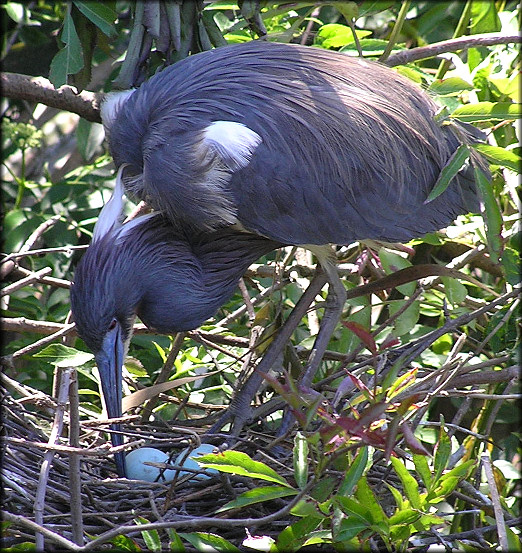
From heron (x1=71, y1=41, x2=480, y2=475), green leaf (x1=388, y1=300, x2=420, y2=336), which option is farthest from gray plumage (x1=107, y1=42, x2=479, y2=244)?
green leaf (x1=388, y1=300, x2=420, y2=336)

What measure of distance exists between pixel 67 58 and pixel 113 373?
0.86 m

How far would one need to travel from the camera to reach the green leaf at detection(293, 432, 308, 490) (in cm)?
144

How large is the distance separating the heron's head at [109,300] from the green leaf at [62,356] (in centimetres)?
18

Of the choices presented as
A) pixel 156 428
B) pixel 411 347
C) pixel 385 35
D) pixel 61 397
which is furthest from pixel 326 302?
pixel 385 35

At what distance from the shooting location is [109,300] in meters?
2.16

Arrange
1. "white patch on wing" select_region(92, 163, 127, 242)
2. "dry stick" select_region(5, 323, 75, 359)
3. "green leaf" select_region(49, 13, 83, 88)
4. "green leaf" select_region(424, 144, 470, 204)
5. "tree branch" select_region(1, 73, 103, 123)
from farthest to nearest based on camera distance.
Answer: "tree branch" select_region(1, 73, 103, 123)
"white patch on wing" select_region(92, 163, 127, 242)
"dry stick" select_region(5, 323, 75, 359)
"green leaf" select_region(49, 13, 83, 88)
"green leaf" select_region(424, 144, 470, 204)

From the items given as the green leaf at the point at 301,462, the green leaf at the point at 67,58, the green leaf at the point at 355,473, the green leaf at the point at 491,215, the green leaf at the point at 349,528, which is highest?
the green leaf at the point at 67,58

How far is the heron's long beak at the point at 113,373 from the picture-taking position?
2162mm

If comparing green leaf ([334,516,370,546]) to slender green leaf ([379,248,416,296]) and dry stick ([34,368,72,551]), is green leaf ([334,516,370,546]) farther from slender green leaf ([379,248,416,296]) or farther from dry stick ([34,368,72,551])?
slender green leaf ([379,248,416,296])

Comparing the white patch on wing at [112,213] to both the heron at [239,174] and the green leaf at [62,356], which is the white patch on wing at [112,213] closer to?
the heron at [239,174]

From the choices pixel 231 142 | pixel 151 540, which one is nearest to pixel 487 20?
pixel 231 142

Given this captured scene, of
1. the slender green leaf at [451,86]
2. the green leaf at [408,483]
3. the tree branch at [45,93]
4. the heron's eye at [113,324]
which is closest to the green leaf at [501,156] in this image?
the slender green leaf at [451,86]

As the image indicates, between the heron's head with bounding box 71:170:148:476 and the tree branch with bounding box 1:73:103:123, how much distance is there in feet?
1.57

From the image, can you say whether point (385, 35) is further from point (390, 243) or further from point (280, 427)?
point (280, 427)
